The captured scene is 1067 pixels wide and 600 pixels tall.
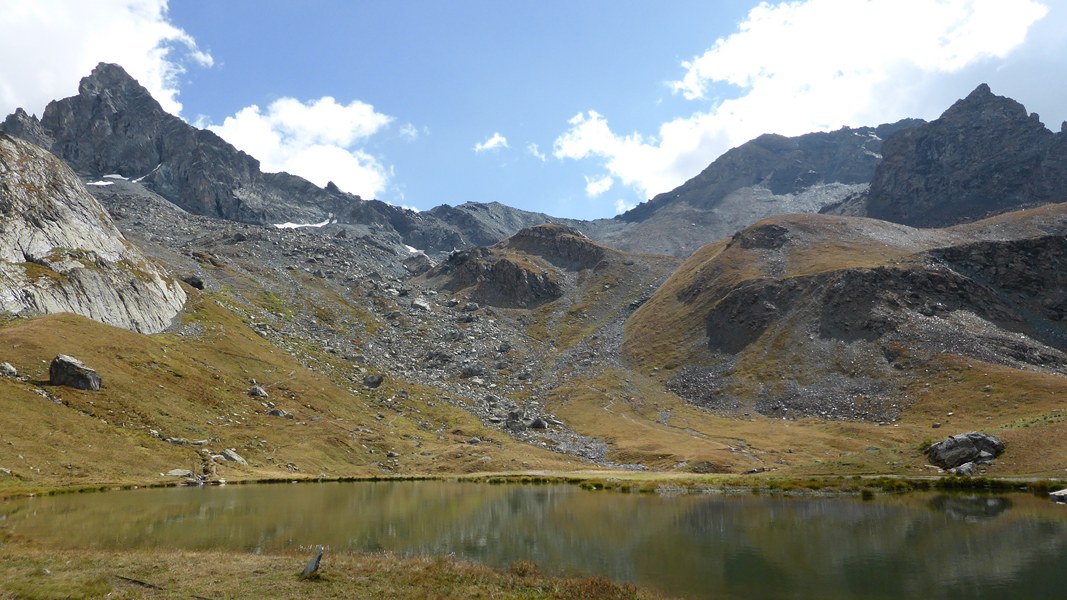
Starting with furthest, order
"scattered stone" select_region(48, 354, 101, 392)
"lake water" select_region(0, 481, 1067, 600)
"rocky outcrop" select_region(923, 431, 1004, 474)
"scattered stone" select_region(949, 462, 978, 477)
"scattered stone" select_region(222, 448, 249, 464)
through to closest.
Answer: "scattered stone" select_region(222, 448, 249, 464) < "scattered stone" select_region(48, 354, 101, 392) < "rocky outcrop" select_region(923, 431, 1004, 474) < "scattered stone" select_region(949, 462, 978, 477) < "lake water" select_region(0, 481, 1067, 600)

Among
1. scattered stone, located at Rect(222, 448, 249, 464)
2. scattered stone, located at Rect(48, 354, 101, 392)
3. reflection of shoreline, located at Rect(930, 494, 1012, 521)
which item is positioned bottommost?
scattered stone, located at Rect(222, 448, 249, 464)

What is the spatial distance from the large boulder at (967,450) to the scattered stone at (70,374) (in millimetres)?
106866

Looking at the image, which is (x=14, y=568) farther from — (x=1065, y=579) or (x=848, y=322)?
(x=848, y=322)

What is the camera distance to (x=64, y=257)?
11394 centimetres

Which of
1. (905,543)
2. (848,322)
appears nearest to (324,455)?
(905,543)

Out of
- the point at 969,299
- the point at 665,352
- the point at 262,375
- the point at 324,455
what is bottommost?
the point at 324,455

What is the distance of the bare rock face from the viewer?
337ft

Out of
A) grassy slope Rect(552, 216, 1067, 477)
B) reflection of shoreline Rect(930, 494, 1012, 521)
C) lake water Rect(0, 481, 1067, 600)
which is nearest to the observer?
lake water Rect(0, 481, 1067, 600)

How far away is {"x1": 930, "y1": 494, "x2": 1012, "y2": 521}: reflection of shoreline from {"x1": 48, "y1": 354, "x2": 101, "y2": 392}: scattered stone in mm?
96361

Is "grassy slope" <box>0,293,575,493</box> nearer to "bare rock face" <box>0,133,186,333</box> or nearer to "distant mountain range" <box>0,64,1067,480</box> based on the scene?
"distant mountain range" <box>0,64,1067,480</box>

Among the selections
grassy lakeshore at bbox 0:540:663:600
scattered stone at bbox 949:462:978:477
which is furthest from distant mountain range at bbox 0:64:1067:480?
grassy lakeshore at bbox 0:540:663:600

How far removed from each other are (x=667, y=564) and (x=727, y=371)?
12001 centimetres

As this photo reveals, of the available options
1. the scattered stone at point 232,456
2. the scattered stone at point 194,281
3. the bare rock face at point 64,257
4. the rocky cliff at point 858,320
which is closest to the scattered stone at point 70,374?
the scattered stone at point 232,456

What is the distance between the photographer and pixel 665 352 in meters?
163
